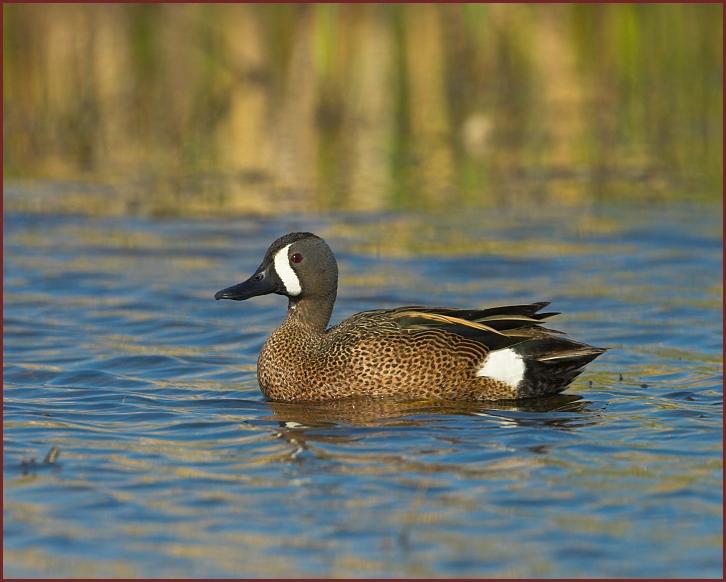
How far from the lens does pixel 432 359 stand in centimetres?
802

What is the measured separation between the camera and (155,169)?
632 inches

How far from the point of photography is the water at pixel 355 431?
5.49 m

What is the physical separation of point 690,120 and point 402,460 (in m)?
12.2

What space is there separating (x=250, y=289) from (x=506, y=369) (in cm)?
152

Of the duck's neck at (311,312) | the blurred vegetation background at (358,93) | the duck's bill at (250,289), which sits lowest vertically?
the duck's neck at (311,312)

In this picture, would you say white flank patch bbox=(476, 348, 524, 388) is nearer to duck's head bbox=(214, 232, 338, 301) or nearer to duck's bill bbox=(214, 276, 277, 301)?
duck's head bbox=(214, 232, 338, 301)

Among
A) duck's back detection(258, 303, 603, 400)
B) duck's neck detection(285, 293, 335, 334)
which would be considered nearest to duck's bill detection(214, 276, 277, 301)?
duck's neck detection(285, 293, 335, 334)

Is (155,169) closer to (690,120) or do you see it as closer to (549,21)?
(549,21)

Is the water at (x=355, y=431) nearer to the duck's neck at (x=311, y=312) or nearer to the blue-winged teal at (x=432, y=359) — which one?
the blue-winged teal at (x=432, y=359)

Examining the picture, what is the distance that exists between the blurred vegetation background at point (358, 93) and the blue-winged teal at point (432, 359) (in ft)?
23.5

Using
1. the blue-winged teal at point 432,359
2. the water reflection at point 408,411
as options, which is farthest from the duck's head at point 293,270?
the water reflection at point 408,411

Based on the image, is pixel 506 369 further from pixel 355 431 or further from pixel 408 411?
pixel 355 431

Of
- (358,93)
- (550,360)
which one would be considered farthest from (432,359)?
(358,93)

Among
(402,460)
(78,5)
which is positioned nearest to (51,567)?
(402,460)
